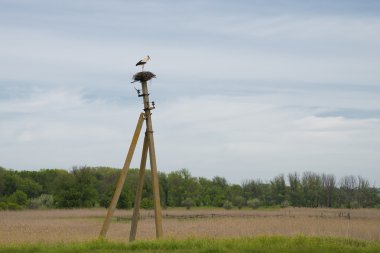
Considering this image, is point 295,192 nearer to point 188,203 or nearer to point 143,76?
point 188,203

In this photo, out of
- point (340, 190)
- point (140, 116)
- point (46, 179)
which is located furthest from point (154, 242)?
point (46, 179)

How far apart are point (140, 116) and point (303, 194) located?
5590 centimetres

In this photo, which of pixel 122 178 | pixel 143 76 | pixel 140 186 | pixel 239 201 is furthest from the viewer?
pixel 239 201

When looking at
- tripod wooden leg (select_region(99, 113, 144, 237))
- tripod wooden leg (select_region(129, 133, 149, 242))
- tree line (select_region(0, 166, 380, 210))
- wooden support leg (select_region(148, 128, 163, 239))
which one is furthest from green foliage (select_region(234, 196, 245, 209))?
tripod wooden leg (select_region(99, 113, 144, 237))

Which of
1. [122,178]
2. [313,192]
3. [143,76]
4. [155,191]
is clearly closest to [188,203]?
[313,192]

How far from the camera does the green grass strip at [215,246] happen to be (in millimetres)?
12031

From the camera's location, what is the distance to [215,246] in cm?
1219

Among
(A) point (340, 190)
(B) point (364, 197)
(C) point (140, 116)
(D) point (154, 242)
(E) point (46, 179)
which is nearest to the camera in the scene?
(D) point (154, 242)

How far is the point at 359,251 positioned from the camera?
12242 millimetres

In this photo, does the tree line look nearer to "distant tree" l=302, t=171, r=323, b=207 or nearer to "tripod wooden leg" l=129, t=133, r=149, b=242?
"distant tree" l=302, t=171, r=323, b=207

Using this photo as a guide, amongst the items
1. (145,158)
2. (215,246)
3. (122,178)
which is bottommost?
(215,246)

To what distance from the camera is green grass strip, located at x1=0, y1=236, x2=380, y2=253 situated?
1203 centimetres

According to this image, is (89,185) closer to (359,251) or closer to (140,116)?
(140,116)

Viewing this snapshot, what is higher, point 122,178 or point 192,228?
point 122,178
